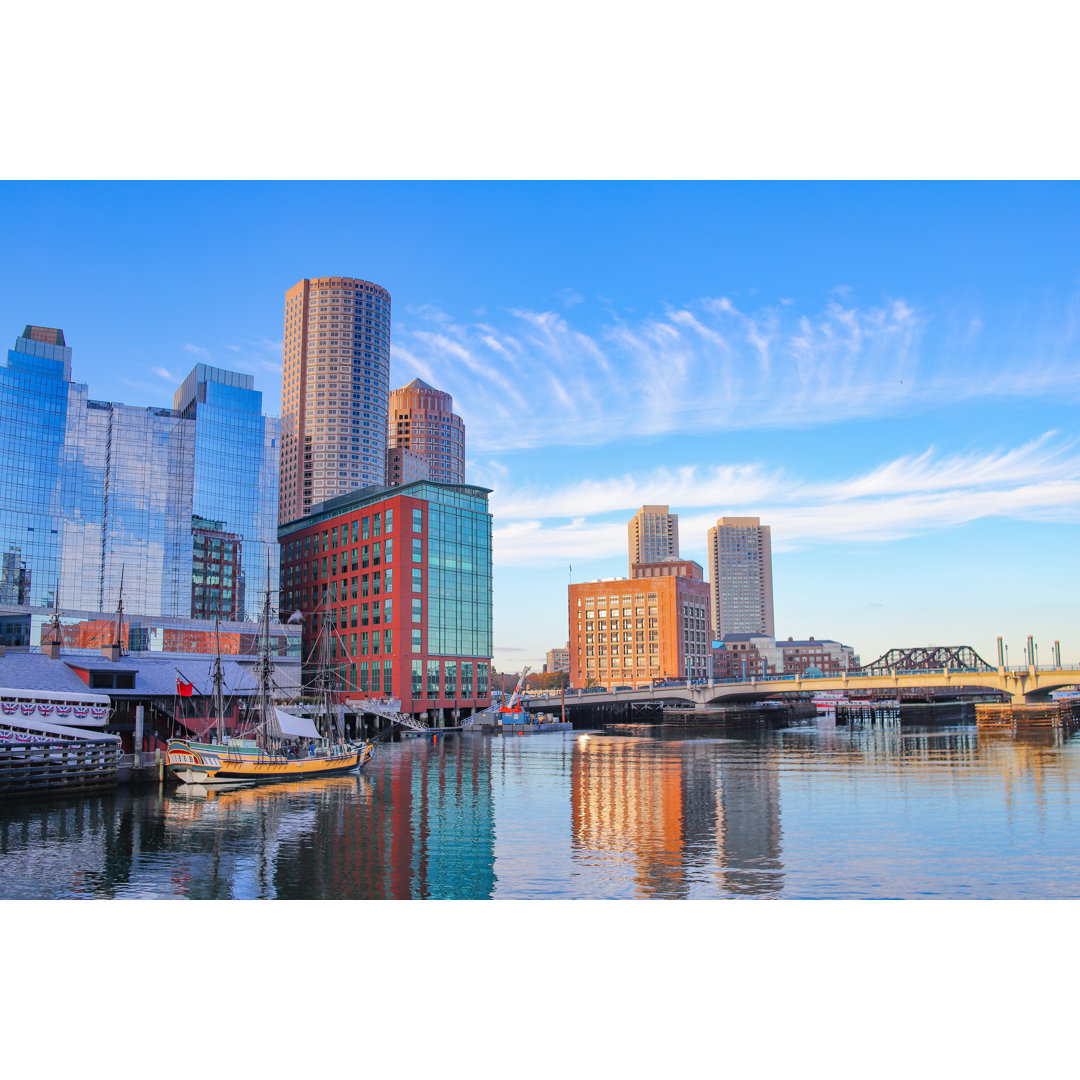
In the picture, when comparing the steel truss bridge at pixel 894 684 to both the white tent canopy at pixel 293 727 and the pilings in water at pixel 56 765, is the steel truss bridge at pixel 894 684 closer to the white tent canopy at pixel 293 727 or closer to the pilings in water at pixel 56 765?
the white tent canopy at pixel 293 727

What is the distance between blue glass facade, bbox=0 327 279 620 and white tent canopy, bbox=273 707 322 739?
71268mm

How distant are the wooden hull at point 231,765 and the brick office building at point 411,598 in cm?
7222

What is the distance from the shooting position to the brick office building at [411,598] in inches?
6048

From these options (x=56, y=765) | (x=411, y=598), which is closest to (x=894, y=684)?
(x=411, y=598)

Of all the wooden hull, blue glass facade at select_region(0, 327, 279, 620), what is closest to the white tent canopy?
the wooden hull

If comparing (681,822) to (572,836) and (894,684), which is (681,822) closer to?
(572,836)

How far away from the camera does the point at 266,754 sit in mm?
74000

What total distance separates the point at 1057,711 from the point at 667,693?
6907 centimetres

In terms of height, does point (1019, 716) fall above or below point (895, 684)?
below

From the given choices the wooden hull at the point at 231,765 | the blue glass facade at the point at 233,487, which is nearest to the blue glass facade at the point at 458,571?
the blue glass facade at the point at 233,487

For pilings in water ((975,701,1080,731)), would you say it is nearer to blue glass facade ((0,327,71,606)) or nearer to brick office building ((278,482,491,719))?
brick office building ((278,482,491,719))

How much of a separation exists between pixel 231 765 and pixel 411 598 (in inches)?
3376

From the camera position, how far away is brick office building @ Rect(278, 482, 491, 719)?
15362 centimetres
